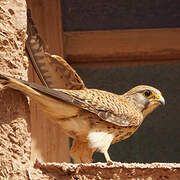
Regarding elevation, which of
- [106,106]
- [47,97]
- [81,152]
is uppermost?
[47,97]

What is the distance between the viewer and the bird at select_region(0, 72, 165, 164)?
2.65 meters

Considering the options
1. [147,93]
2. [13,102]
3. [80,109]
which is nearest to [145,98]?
[147,93]

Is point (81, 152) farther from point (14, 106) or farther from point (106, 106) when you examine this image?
point (14, 106)

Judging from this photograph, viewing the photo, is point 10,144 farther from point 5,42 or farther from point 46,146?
point 46,146

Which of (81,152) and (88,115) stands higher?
(88,115)

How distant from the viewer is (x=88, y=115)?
2854 mm

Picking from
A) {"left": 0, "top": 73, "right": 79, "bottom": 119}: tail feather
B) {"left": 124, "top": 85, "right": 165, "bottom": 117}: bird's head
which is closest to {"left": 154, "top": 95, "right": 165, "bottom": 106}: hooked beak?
{"left": 124, "top": 85, "right": 165, "bottom": 117}: bird's head

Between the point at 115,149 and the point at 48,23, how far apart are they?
0.88 metres

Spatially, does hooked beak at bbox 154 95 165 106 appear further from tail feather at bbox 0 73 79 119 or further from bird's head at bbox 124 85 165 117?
tail feather at bbox 0 73 79 119

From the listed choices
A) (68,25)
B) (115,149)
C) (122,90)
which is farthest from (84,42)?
(115,149)

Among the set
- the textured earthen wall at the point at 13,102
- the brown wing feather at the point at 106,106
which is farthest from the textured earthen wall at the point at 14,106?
the brown wing feather at the point at 106,106

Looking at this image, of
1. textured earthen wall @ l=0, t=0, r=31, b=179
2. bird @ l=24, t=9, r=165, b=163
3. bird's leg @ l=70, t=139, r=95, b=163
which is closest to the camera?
textured earthen wall @ l=0, t=0, r=31, b=179

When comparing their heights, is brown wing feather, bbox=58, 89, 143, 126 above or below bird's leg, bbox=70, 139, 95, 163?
above

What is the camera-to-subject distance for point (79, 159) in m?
3.08
